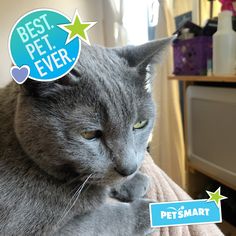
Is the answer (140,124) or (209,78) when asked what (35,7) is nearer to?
(140,124)

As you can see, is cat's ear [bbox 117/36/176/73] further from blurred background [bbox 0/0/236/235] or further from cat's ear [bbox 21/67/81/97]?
blurred background [bbox 0/0/236/235]

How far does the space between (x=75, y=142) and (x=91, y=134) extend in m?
0.03

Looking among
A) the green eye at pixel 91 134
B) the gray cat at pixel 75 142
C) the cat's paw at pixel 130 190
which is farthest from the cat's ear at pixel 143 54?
the cat's paw at pixel 130 190

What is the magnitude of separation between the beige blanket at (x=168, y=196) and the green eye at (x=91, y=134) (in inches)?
9.3

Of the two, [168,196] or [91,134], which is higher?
[91,134]

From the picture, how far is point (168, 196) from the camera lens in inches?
24.7

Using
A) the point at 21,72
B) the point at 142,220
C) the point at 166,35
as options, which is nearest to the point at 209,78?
the point at 166,35

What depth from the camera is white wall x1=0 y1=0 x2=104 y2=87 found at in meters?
0.65

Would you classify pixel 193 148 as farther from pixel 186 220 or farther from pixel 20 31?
pixel 20 31

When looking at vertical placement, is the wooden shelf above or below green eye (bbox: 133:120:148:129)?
below

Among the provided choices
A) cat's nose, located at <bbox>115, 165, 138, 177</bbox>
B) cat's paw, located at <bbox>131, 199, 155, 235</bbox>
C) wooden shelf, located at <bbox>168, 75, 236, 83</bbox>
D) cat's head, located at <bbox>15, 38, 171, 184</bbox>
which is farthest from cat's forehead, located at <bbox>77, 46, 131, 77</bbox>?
wooden shelf, located at <bbox>168, 75, 236, 83</bbox>

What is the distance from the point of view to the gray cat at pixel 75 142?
399 millimetres

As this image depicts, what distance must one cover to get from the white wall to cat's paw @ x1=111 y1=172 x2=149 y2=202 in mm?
326

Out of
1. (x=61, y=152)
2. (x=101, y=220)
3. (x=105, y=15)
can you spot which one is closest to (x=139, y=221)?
(x=101, y=220)
